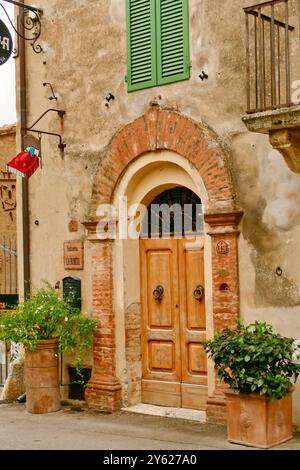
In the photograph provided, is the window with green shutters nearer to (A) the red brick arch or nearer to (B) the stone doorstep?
(A) the red brick arch

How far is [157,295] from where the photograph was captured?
31.8 ft

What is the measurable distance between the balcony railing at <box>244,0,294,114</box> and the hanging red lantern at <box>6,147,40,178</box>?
3.53 m

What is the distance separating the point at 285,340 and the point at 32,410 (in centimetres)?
396

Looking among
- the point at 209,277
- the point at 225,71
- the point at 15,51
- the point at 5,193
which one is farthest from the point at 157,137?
the point at 5,193

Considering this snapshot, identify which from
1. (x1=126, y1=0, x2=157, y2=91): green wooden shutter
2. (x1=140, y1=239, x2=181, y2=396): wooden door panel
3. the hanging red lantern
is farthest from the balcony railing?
the hanging red lantern

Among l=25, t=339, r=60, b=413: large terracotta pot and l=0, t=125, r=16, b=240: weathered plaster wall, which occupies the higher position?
l=0, t=125, r=16, b=240: weathered plaster wall

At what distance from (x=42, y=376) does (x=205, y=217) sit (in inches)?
124

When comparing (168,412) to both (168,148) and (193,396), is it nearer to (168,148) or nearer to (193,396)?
(193,396)

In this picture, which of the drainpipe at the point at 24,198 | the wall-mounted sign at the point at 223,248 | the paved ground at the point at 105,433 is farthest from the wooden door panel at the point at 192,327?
the drainpipe at the point at 24,198

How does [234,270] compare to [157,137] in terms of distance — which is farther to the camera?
[157,137]

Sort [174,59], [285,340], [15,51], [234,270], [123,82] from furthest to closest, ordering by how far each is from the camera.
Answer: [15,51] < [123,82] < [174,59] < [234,270] < [285,340]

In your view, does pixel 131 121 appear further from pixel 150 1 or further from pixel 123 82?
pixel 150 1

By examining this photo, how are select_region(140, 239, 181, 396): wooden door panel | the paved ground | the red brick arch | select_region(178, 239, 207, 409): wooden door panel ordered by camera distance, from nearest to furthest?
the paved ground < the red brick arch < select_region(178, 239, 207, 409): wooden door panel < select_region(140, 239, 181, 396): wooden door panel

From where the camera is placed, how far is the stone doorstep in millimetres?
9011
